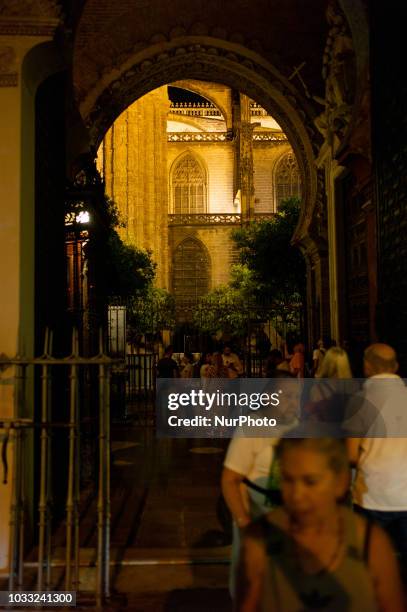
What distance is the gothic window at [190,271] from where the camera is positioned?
159 feet

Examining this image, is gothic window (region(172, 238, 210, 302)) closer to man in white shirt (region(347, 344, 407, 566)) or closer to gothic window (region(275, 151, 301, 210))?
gothic window (region(275, 151, 301, 210))

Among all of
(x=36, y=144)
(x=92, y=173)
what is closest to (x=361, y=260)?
(x=92, y=173)

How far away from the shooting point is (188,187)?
5288cm

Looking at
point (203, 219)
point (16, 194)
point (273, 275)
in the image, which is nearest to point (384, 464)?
point (16, 194)

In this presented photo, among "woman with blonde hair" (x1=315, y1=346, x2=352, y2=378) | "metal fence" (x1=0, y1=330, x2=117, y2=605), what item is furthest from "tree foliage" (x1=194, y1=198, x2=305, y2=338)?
→ "metal fence" (x1=0, y1=330, x2=117, y2=605)

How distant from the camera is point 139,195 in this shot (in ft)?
136

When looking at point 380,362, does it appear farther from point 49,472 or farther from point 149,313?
point 149,313

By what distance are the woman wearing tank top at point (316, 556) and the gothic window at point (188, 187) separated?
166 ft

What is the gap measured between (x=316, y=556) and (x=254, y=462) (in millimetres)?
1127

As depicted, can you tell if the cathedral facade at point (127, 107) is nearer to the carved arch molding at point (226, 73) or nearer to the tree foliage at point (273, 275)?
the carved arch molding at point (226, 73)

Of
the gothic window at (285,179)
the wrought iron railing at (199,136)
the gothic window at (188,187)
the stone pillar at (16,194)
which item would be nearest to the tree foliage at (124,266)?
the stone pillar at (16,194)

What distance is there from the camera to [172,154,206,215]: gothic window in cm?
5209

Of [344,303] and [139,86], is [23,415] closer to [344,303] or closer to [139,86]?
[344,303]

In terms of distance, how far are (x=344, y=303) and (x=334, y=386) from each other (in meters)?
6.31
